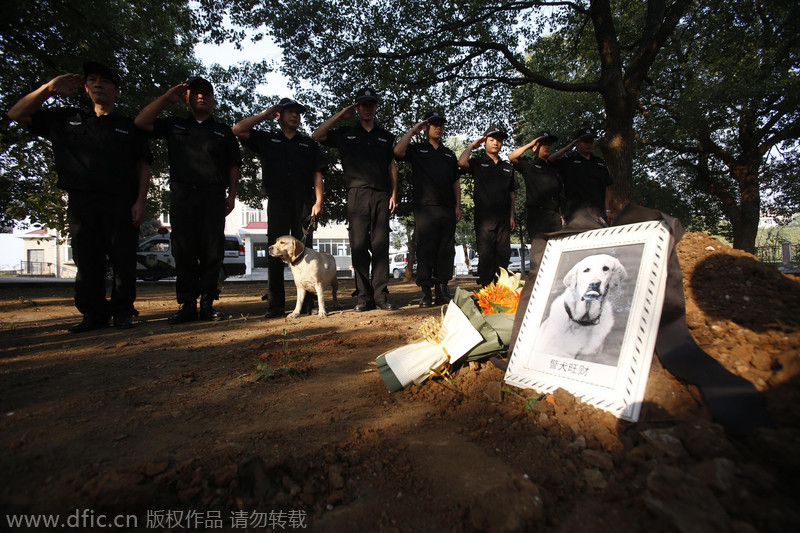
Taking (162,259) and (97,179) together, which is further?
(162,259)

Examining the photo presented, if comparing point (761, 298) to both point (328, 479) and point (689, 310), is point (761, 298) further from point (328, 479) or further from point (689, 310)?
point (328, 479)

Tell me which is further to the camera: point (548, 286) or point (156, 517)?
point (548, 286)

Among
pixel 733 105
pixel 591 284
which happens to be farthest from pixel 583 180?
pixel 733 105

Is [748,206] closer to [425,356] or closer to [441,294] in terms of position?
[441,294]

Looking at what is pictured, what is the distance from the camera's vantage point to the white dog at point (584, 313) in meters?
1.75

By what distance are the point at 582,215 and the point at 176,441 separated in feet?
7.65

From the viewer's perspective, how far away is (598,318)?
1803mm

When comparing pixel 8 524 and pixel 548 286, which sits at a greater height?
pixel 548 286

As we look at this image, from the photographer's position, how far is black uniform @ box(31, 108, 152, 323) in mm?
3494

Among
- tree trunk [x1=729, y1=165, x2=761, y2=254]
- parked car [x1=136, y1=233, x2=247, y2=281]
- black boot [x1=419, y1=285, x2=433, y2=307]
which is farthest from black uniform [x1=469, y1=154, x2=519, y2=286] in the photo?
parked car [x1=136, y1=233, x2=247, y2=281]

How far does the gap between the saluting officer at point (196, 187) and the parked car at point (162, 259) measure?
1293cm

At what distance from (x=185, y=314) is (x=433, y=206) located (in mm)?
3136

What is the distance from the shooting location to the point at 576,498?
1.21 m

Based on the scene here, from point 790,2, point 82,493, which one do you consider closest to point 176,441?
point 82,493
